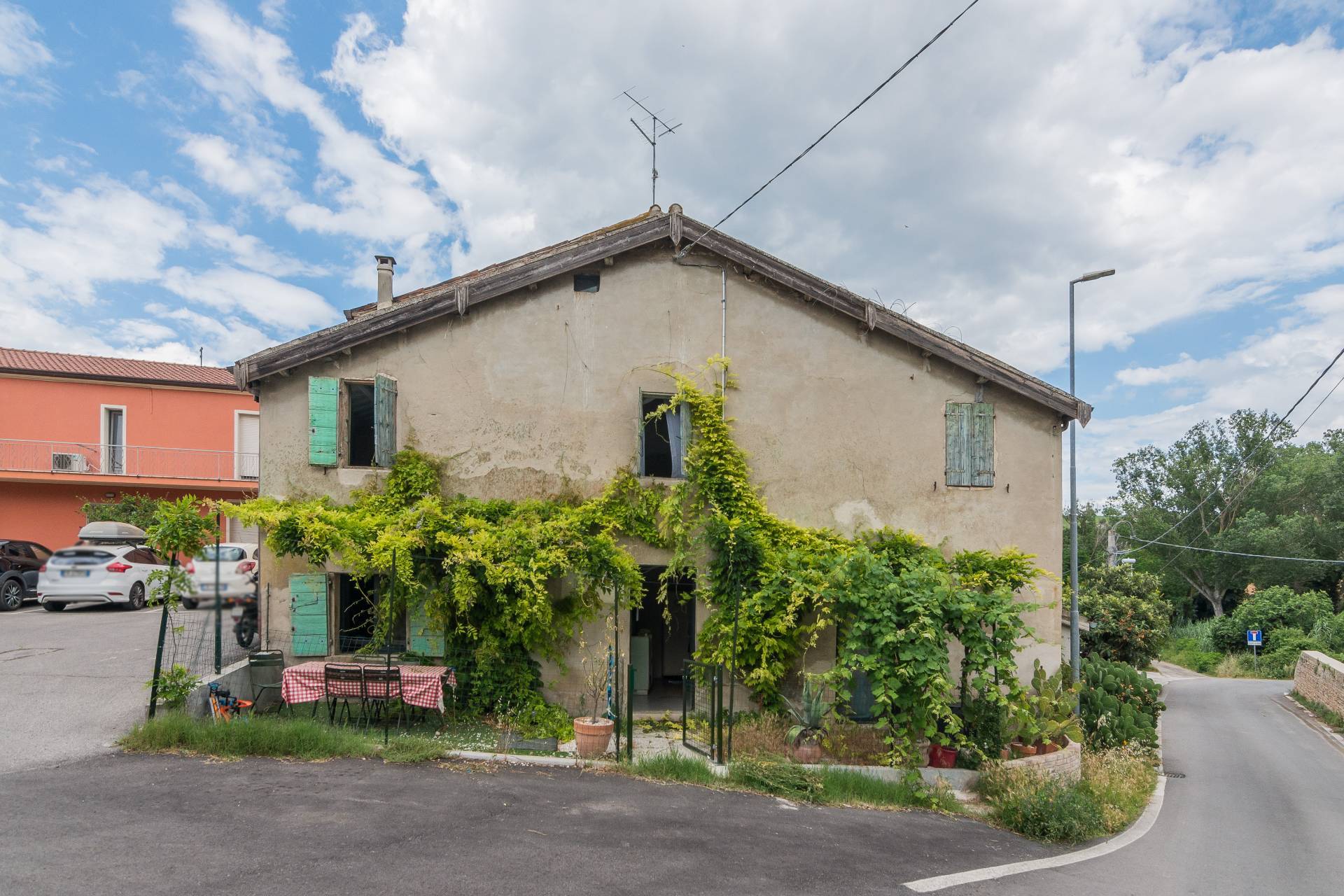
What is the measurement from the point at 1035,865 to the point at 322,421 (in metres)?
10.6

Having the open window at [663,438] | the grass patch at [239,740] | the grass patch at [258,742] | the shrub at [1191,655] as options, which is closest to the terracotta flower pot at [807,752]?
the open window at [663,438]

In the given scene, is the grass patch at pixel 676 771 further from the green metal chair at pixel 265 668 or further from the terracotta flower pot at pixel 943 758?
the green metal chair at pixel 265 668

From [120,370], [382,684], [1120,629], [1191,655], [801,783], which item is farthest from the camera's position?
[1191,655]

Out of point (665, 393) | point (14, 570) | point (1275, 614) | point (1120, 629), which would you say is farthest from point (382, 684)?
point (1275, 614)

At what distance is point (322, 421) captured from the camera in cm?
1093

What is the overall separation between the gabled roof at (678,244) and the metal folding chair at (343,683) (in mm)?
4457

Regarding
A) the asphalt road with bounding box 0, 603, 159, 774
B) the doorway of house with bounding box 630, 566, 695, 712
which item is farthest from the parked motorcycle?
the doorway of house with bounding box 630, 566, 695, 712

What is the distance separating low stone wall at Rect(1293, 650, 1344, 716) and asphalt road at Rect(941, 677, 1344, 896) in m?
1.14

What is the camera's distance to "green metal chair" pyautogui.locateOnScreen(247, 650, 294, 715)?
9.85 m

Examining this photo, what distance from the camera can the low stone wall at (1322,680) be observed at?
20.7 meters

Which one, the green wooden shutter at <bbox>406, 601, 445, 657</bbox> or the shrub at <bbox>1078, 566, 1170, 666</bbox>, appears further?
the shrub at <bbox>1078, 566, 1170, 666</bbox>

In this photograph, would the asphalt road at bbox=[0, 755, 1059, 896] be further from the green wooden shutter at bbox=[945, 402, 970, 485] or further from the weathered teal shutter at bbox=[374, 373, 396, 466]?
the green wooden shutter at bbox=[945, 402, 970, 485]

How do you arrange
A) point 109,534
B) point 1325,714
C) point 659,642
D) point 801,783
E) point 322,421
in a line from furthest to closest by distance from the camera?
point 1325,714 → point 659,642 → point 322,421 → point 801,783 → point 109,534

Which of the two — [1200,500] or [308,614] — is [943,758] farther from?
[1200,500]
